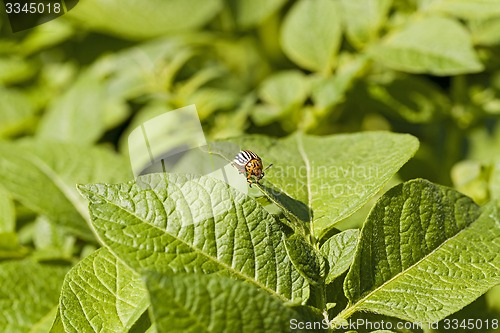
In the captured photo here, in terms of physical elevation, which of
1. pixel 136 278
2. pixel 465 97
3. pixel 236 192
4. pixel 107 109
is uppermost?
pixel 236 192

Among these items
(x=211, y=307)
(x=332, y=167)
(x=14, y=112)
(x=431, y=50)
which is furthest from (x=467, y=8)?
(x=14, y=112)

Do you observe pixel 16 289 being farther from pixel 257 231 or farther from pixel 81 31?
pixel 81 31

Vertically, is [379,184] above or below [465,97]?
above

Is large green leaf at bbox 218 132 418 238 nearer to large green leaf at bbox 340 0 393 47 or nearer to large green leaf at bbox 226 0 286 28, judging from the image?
large green leaf at bbox 340 0 393 47

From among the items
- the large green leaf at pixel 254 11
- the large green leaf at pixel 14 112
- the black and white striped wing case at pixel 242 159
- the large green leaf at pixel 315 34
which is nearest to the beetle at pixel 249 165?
the black and white striped wing case at pixel 242 159

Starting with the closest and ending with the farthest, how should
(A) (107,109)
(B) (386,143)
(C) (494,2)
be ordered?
(B) (386,143), (C) (494,2), (A) (107,109)

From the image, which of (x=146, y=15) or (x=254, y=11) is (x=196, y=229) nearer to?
(x=254, y=11)

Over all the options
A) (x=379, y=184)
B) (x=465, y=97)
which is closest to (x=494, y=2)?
(x=465, y=97)
